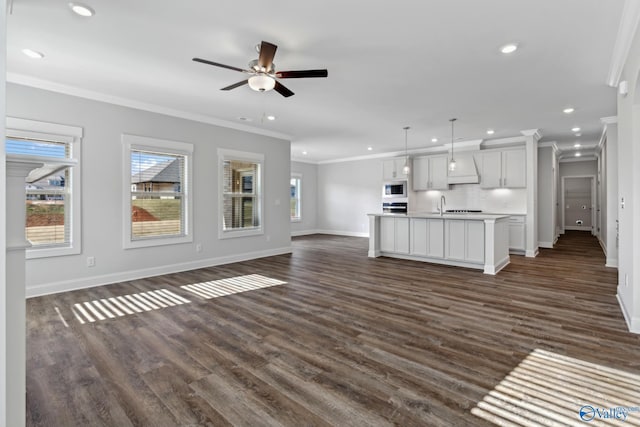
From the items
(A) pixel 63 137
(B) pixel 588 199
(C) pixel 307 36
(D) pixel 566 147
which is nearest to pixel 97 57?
(A) pixel 63 137

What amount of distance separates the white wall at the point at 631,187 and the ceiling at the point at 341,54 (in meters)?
0.47

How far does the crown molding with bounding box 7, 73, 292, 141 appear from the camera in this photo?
3.95 meters

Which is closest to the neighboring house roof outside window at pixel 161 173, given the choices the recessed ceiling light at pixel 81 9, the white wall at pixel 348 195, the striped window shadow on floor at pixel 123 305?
the striped window shadow on floor at pixel 123 305

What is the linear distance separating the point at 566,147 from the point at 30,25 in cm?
1105

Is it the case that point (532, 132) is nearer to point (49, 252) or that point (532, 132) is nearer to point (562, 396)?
point (562, 396)

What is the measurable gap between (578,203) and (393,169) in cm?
743

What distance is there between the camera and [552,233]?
26.0 feet

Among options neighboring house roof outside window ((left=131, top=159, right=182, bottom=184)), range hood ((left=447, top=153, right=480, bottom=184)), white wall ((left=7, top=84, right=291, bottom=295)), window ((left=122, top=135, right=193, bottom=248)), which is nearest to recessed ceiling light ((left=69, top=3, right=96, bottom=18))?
white wall ((left=7, top=84, right=291, bottom=295))

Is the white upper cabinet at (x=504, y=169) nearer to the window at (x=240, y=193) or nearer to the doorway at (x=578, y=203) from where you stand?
the window at (x=240, y=193)

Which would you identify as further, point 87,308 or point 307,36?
point 87,308

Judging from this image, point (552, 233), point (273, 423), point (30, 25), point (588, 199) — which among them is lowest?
point (273, 423)

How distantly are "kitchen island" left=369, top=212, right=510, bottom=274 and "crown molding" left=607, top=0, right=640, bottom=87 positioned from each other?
7.95 feet

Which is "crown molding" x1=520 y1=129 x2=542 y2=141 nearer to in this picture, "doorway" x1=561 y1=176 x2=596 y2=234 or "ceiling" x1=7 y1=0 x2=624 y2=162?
"ceiling" x1=7 y1=0 x2=624 y2=162

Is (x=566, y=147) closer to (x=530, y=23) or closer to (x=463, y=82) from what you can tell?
(x=463, y=82)
